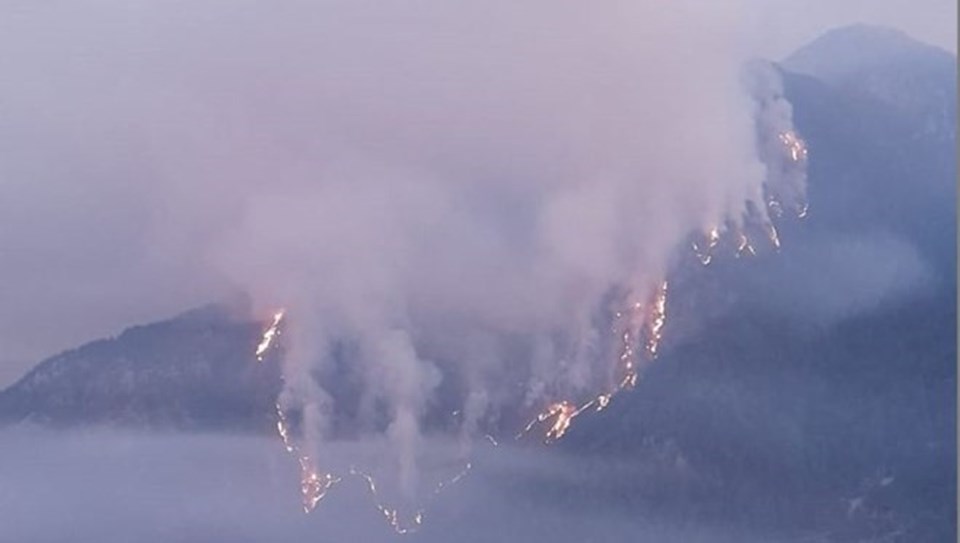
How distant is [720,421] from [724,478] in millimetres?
2447

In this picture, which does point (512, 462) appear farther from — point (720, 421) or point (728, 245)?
point (728, 245)

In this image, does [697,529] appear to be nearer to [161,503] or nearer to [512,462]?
[512,462]

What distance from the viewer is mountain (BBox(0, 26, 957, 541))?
155 feet

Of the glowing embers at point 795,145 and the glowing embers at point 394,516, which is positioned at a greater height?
the glowing embers at point 795,145

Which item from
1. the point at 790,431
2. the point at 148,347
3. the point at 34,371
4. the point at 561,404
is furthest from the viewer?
the point at 561,404

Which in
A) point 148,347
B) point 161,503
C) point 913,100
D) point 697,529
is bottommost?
point 697,529

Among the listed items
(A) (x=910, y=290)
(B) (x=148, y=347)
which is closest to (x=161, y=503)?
(B) (x=148, y=347)

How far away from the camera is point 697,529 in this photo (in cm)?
5147

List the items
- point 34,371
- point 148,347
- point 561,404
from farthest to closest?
point 561,404 < point 148,347 < point 34,371

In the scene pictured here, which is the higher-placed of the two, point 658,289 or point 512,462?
point 658,289

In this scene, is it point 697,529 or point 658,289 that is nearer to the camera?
point 697,529

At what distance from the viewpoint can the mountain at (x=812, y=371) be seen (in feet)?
155

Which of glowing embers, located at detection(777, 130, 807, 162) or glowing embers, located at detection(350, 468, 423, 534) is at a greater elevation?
glowing embers, located at detection(777, 130, 807, 162)

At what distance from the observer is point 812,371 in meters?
51.5
